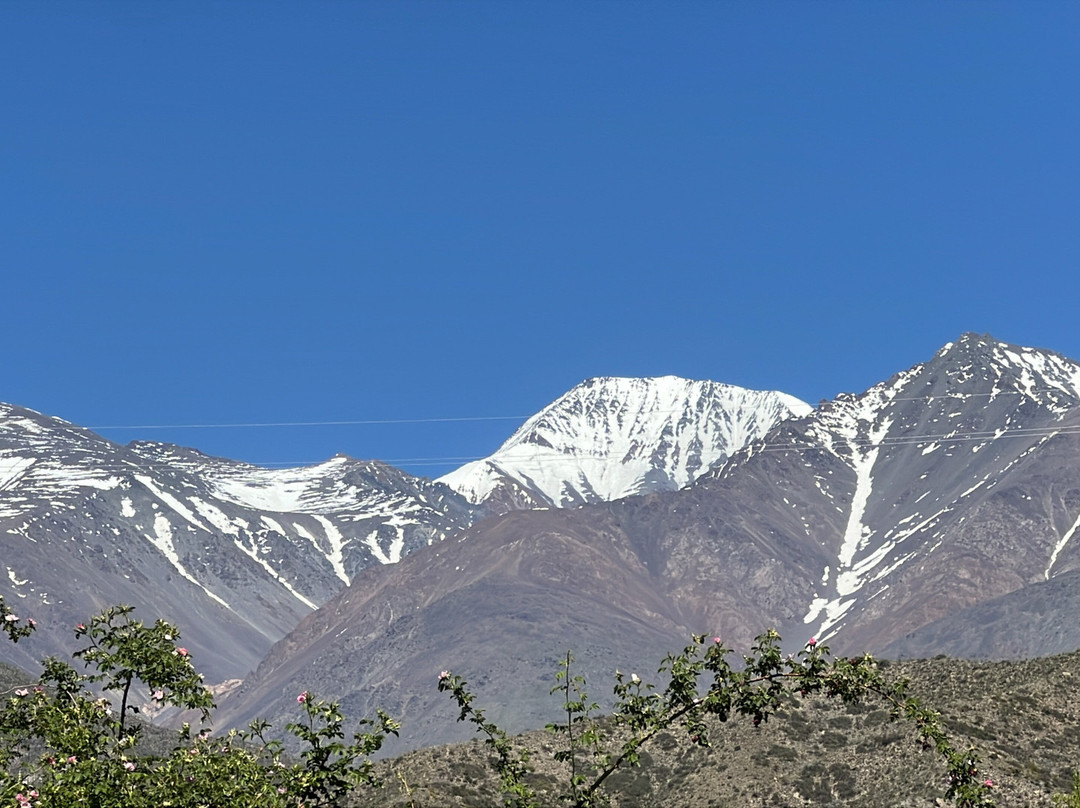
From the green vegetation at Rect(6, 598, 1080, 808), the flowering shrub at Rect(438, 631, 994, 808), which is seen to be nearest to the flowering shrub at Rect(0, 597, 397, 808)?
the green vegetation at Rect(6, 598, 1080, 808)

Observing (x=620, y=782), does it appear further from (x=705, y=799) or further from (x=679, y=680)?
(x=679, y=680)

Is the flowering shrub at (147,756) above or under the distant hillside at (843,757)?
above

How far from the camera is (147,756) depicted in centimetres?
2136

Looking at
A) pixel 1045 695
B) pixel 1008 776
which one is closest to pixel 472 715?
pixel 1008 776

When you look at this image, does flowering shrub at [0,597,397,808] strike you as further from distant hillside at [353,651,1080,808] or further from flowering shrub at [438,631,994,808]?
distant hillside at [353,651,1080,808]

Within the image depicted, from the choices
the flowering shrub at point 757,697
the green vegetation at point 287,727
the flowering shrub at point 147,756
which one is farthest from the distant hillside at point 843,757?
the flowering shrub at point 147,756

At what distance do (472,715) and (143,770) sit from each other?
5.15m

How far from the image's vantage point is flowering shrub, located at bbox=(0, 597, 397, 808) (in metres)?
19.4

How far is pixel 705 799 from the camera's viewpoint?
109 metres

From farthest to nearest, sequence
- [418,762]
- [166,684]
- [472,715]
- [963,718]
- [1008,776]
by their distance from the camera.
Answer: [418,762] → [963,718] → [1008,776] → [166,684] → [472,715]

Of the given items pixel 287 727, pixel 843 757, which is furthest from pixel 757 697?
pixel 843 757

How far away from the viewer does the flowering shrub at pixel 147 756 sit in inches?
765

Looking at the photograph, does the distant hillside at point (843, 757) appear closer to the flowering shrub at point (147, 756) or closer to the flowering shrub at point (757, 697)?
the flowering shrub at point (757, 697)

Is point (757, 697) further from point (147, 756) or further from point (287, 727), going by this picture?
point (147, 756)
